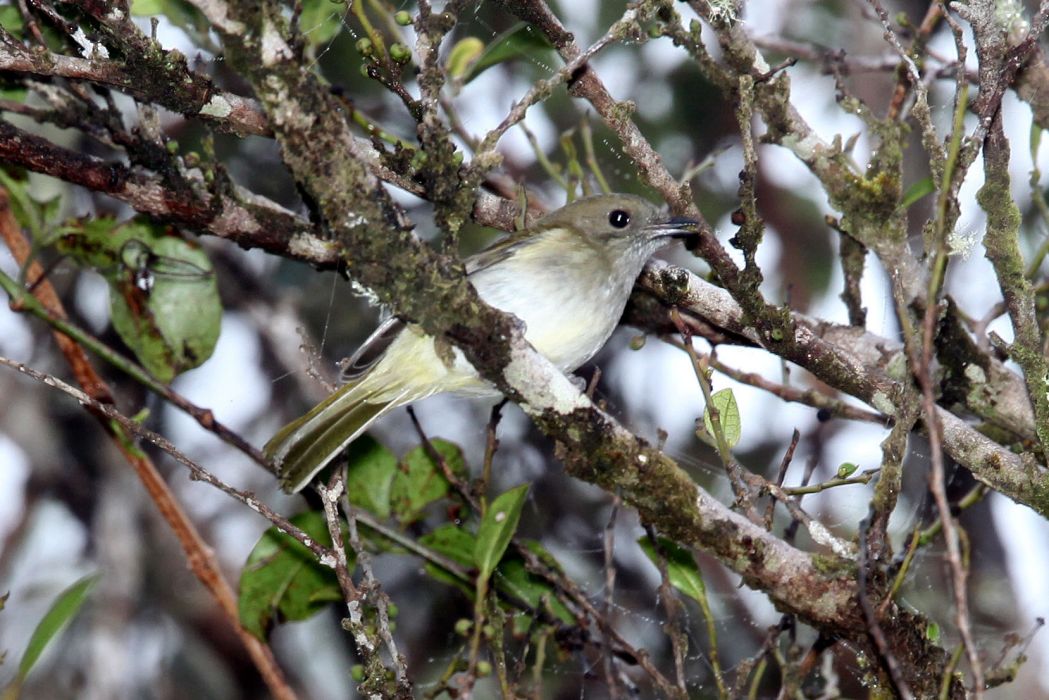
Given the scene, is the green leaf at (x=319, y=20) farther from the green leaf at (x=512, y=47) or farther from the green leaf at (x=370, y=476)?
the green leaf at (x=370, y=476)

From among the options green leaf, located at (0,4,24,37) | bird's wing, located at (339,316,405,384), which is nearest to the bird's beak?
bird's wing, located at (339,316,405,384)

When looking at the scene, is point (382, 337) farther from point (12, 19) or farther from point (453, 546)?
point (12, 19)

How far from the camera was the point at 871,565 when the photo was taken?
283 centimetres

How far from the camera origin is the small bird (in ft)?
11.0

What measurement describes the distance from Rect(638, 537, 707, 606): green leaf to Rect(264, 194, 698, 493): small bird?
2.01ft

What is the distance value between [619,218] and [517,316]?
0.77 metres

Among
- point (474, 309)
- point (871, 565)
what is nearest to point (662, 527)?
point (871, 565)

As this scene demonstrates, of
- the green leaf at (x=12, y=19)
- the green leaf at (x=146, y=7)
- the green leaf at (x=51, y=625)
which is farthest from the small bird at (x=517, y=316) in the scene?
the green leaf at (x=12, y=19)

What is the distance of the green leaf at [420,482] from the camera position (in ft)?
12.5

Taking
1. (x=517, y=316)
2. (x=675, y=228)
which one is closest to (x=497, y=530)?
(x=517, y=316)

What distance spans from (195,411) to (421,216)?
2.22 m

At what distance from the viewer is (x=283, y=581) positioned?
370 centimetres

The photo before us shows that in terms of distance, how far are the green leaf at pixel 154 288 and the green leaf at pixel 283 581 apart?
650 mm

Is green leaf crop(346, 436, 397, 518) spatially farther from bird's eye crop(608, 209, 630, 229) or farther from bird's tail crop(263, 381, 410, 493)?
bird's eye crop(608, 209, 630, 229)
